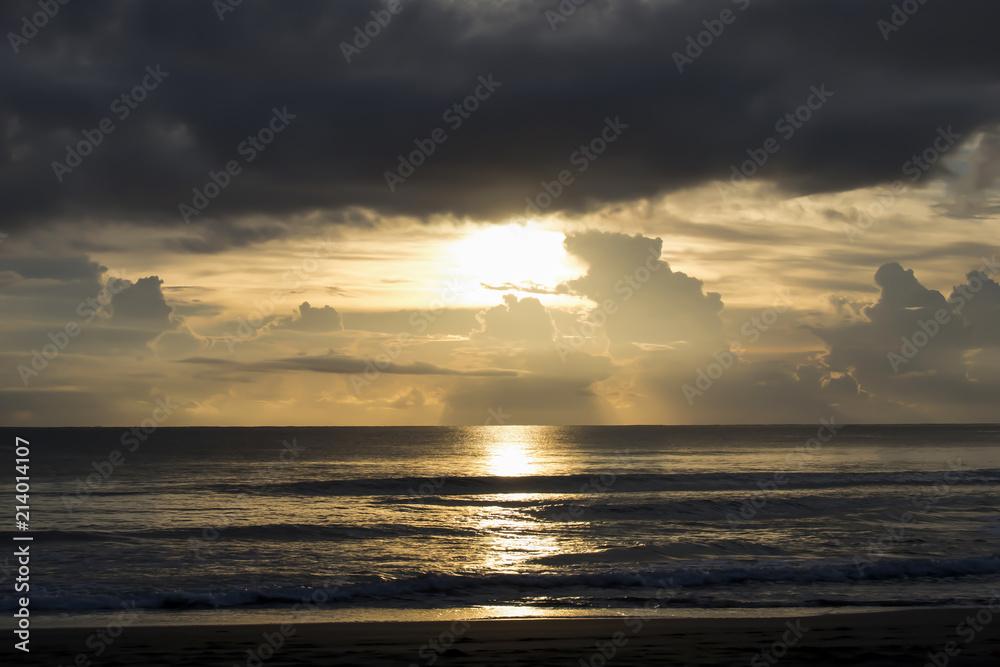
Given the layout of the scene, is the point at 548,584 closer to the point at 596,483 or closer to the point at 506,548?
the point at 506,548

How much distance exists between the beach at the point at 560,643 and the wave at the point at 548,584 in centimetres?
299

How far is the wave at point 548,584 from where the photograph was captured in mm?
17594

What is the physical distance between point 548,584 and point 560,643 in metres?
6.51

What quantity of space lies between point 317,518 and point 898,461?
219 feet

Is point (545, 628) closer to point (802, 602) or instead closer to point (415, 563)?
point (802, 602)

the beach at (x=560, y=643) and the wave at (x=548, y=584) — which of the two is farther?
the wave at (x=548, y=584)

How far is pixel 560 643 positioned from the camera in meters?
13.1

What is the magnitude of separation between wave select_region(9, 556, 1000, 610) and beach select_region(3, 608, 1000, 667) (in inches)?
118

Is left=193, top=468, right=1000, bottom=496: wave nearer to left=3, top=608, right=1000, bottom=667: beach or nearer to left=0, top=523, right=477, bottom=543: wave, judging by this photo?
left=0, top=523, right=477, bottom=543: wave

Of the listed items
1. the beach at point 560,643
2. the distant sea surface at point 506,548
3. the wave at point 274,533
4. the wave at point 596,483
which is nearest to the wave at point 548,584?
the distant sea surface at point 506,548

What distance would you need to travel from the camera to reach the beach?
473 inches

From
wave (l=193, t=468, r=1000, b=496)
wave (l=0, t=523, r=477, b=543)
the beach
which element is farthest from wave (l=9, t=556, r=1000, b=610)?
wave (l=193, t=468, r=1000, b=496)

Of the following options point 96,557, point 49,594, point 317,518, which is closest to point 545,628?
point 49,594

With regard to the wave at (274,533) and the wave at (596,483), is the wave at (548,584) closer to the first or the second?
the wave at (274,533)
